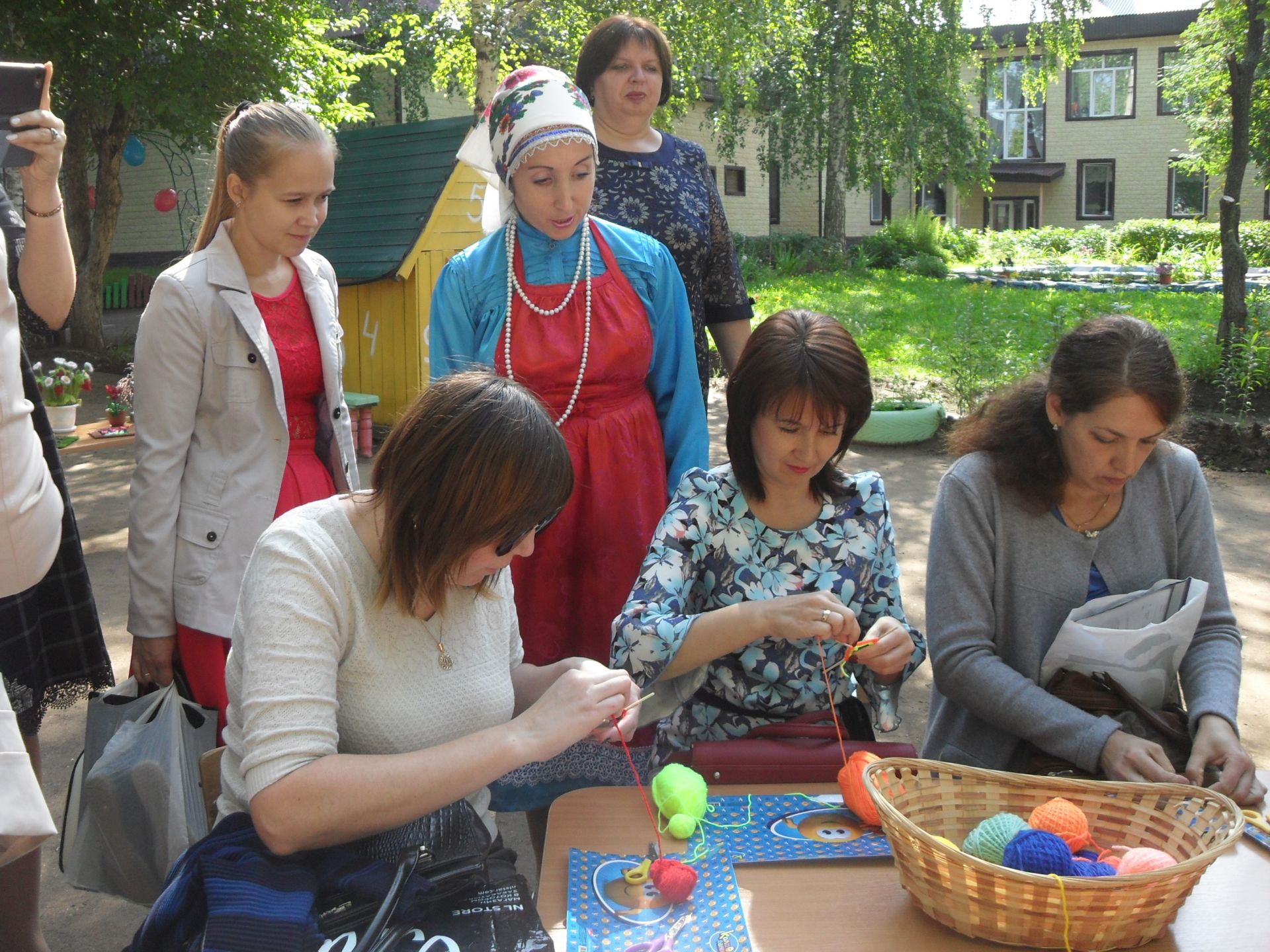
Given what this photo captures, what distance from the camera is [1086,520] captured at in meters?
2.21

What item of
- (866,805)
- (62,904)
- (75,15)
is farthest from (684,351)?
(75,15)

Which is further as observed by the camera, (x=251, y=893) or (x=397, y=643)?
(x=397, y=643)

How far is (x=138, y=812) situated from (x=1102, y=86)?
31.1 metres

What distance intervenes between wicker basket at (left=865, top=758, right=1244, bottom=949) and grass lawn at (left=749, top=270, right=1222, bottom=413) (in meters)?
6.11

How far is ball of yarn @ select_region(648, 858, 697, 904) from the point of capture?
1.38 meters

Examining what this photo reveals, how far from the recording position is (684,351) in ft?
8.41

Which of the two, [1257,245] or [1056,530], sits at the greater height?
[1257,245]

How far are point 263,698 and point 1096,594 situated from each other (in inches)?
63.1

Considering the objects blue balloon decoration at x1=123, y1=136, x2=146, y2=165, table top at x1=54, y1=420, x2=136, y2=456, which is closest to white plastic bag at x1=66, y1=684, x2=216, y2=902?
table top at x1=54, y1=420, x2=136, y2=456

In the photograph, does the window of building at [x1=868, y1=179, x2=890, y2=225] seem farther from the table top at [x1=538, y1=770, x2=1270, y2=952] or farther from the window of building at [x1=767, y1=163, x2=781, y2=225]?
the table top at [x1=538, y1=770, x2=1270, y2=952]

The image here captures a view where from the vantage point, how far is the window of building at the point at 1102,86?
2777cm

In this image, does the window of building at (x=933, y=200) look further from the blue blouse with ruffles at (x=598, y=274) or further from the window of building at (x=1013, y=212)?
the blue blouse with ruffles at (x=598, y=274)

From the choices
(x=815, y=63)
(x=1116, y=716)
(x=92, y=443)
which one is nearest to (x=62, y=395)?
(x=92, y=443)

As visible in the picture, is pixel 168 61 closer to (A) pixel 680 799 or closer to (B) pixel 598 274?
(B) pixel 598 274
